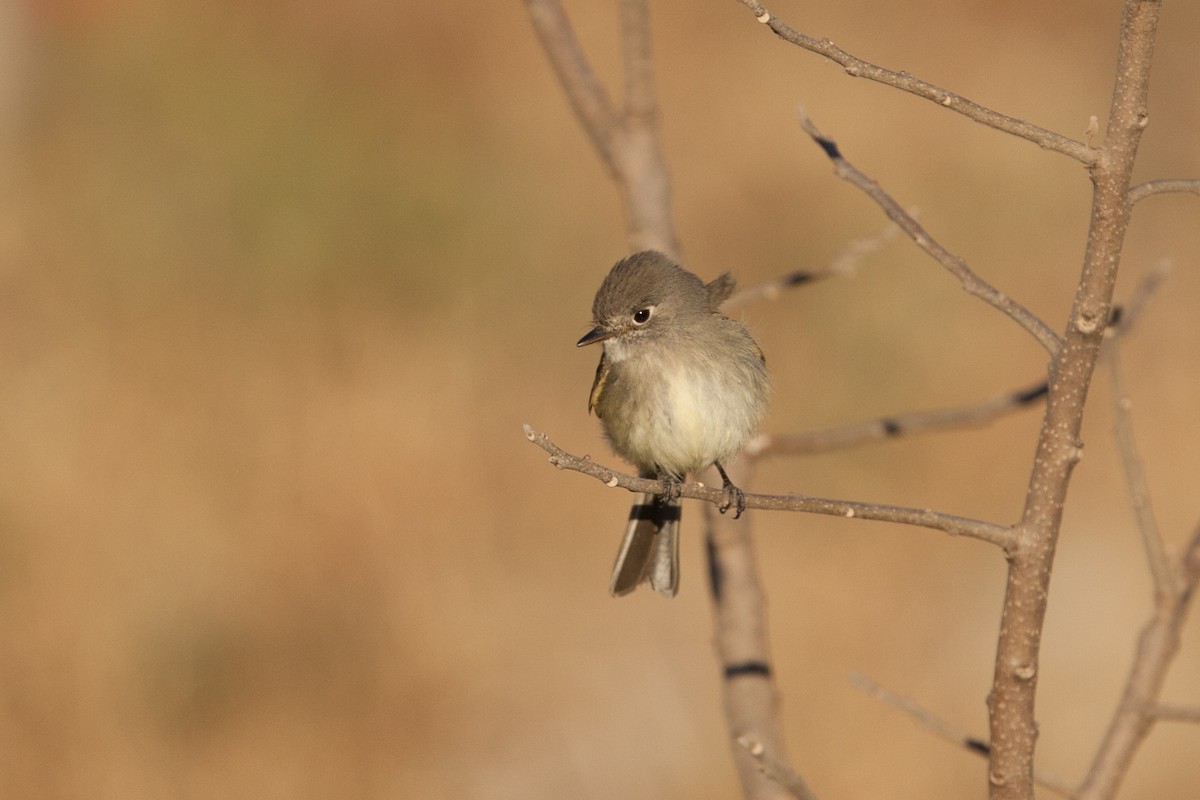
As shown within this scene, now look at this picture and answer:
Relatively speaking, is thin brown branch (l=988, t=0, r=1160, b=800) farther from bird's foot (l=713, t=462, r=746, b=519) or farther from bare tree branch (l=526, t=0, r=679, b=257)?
bare tree branch (l=526, t=0, r=679, b=257)

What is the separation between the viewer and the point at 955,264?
301cm

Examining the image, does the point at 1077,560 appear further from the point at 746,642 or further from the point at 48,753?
the point at 48,753

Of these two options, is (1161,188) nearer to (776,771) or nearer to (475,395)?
(776,771)

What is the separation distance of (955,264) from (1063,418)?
524 millimetres

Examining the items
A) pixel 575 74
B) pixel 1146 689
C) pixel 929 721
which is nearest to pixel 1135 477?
pixel 1146 689

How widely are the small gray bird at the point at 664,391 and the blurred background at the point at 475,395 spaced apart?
8.06 ft

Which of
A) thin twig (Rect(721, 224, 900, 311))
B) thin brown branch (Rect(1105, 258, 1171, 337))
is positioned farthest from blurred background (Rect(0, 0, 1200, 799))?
thin brown branch (Rect(1105, 258, 1171, 337))

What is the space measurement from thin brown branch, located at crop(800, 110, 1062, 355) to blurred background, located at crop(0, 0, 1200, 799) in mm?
4310

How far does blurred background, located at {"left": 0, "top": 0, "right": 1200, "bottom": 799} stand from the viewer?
8367 millimetres

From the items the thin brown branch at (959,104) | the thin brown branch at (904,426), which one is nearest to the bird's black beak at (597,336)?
the thin brown branch at (904,426)

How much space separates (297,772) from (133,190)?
5434 millimetres

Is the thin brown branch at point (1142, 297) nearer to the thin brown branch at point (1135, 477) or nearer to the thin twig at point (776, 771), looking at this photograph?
the thin brown branch at point (1135, 477)

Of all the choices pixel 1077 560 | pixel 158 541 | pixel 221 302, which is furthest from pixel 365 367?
pixel 1077 560

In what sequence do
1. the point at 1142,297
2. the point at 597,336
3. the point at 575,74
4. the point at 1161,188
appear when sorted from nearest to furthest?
the point at 1161,188 → the point at 1142,297 → the point at 575,74 → the point at 597,336
